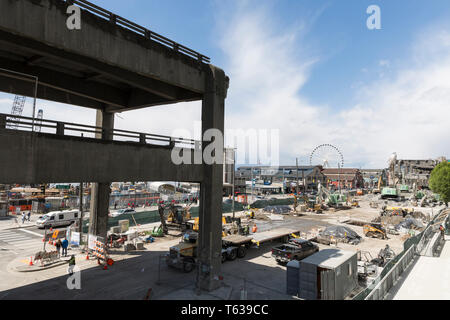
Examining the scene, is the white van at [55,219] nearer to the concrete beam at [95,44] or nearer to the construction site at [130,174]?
the construction site at [130,174]

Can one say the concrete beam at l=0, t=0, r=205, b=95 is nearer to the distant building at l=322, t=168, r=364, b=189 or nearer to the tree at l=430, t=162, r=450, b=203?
the tree at l=430, t=162, r=450, b=203

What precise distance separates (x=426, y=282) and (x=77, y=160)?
18.9m

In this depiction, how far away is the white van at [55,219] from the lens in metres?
31.9

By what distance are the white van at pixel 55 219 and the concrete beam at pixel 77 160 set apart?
25894 millimetres

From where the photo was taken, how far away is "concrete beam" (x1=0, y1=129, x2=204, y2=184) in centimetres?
946

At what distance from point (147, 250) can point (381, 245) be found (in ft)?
76.4

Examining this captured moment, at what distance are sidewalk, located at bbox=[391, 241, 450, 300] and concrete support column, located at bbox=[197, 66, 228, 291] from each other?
918 centimetres

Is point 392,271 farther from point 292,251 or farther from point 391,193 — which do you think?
point 391,193

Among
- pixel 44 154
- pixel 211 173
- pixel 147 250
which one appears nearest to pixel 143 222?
pixel 147 250

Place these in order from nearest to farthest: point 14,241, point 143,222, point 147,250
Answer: point 147,250, point 14,241, point 143,222

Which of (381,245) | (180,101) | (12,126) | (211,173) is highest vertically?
(180,101)

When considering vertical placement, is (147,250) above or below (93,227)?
below

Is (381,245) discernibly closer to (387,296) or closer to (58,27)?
(387,296)

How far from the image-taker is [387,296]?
41.7 ft
